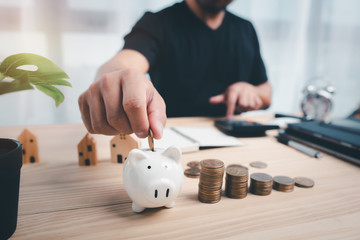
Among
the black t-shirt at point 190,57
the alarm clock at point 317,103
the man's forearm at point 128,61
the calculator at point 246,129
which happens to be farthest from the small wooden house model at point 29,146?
the alarm clock at point 317,103

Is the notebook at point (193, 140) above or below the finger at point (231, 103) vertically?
below

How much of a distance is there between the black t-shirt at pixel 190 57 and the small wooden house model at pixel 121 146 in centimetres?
78

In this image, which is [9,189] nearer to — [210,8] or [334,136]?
[334,136]

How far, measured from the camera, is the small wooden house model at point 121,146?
0.59 metres

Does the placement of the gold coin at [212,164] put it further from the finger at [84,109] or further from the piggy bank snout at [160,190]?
the finger at [84,109]

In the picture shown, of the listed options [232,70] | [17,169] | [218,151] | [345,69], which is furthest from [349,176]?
[345,69]

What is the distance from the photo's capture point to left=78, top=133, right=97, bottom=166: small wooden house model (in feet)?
1.93

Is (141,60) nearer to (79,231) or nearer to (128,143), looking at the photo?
(128,143)

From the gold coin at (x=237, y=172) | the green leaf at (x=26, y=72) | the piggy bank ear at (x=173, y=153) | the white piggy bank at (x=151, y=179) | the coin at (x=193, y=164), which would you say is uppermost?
the green leaf at (x=26, y=72)

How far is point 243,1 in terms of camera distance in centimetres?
197

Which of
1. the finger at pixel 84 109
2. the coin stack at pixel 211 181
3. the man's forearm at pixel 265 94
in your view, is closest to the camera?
the coin stack at pixel 211 181

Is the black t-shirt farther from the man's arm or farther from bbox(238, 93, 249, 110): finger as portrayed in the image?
the man's arm

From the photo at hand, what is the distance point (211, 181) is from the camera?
439mm

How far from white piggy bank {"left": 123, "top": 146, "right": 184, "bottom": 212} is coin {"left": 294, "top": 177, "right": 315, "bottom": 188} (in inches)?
10.1
